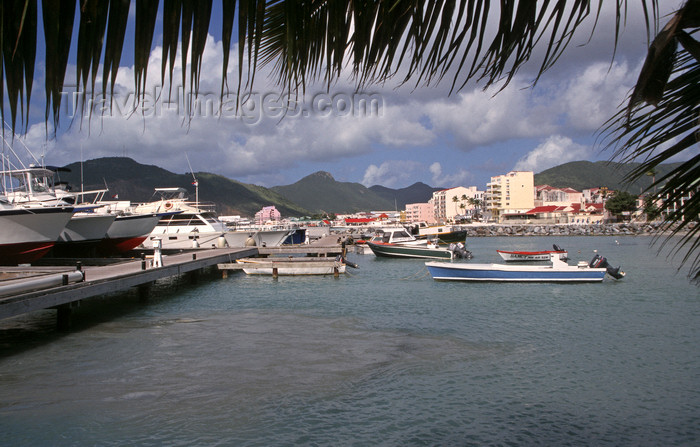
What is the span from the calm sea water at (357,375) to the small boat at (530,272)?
4.53m

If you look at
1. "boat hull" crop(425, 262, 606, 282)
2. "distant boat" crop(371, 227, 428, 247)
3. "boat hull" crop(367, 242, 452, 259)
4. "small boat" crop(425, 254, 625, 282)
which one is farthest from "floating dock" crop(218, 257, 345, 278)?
"distant boat" crop(371, 227, 428, 247)

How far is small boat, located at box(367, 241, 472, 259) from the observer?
39.0m

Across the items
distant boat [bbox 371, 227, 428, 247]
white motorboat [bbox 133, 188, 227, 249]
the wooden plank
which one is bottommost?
the wooden plank

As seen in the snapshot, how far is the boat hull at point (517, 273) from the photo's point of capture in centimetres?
2325

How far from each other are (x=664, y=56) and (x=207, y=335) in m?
13.4

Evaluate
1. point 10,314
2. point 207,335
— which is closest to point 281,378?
point 207,335

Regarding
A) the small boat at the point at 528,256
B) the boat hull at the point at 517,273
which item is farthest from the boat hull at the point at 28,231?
the small boat at the point at 528,256

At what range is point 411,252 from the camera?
3975 centimetres

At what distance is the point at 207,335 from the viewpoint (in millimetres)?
13750

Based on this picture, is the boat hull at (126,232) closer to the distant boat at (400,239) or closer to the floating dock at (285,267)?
the floating dock at (285,267)

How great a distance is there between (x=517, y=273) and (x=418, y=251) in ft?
52.6

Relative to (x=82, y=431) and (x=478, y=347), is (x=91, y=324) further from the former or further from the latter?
(x=478, y=347)

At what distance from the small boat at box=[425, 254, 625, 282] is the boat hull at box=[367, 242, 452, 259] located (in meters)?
14.0

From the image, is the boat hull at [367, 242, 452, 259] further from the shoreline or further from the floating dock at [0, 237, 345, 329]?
the shoreline
